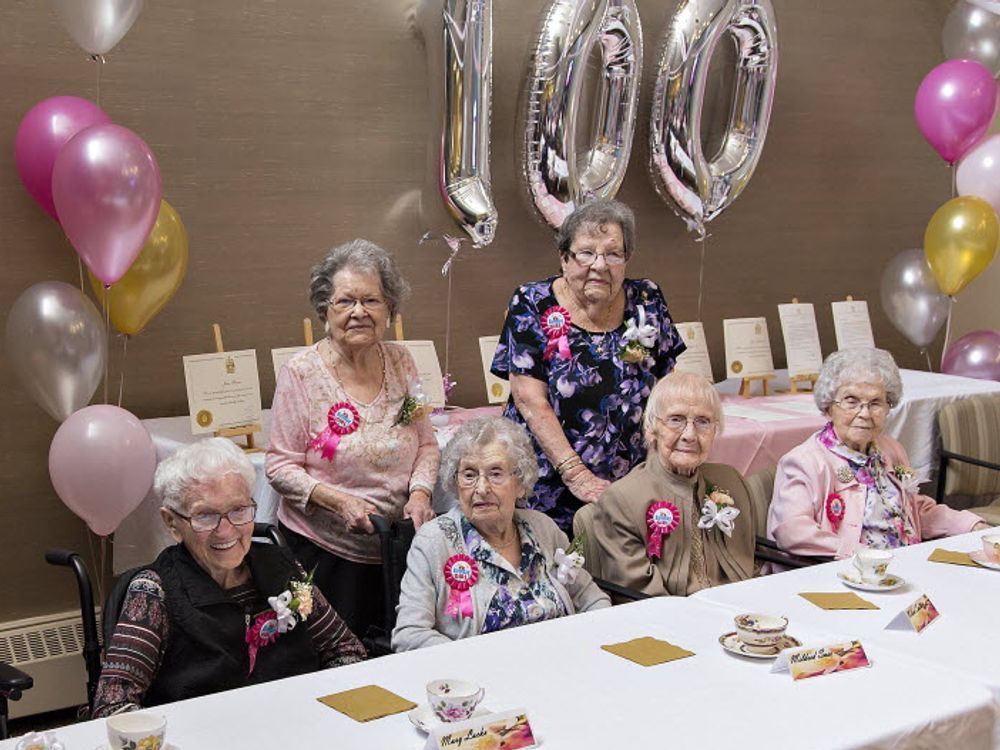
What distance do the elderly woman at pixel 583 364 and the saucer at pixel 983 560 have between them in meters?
0.95

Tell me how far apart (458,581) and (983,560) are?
1208mm

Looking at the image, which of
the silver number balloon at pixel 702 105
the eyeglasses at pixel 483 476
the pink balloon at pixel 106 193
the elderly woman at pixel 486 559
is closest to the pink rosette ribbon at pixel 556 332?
the elderly woman at pixel 486 559

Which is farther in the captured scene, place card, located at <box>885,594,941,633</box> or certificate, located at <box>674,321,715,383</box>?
certificate, located at <box>674,321,715,383</box>

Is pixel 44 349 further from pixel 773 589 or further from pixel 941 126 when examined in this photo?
pixel 941 126

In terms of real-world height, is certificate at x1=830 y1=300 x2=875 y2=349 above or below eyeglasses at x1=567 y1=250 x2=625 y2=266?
below

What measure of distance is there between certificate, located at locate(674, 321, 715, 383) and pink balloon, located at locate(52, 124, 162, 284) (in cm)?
235

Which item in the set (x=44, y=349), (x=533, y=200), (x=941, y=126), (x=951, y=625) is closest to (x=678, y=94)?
(x=533, y=200)

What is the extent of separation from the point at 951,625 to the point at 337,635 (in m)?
1.18

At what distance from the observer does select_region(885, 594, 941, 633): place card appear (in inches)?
101

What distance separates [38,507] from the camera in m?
4.30

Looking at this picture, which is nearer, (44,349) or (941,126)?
(44,349)

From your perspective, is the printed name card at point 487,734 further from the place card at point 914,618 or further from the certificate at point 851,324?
the certificate at point 851,324

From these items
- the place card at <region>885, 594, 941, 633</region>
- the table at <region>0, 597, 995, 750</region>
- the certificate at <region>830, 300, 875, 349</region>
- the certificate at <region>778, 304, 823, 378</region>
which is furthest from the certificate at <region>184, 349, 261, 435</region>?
the certificate at <region>830, 300, 875, 349</region>

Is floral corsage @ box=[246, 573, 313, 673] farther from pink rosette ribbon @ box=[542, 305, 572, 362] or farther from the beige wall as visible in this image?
the beige wall
